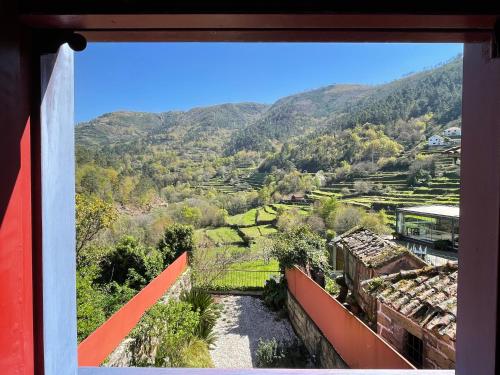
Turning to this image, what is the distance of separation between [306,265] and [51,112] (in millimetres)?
10264

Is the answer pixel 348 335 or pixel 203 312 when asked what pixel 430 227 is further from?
pixel 348 335

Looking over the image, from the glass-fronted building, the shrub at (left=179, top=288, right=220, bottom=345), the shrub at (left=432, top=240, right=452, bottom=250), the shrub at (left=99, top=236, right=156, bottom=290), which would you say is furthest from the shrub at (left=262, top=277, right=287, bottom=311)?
the glass-fronted building

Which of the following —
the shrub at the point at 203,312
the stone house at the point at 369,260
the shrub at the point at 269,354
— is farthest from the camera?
the shrub at the point at 203,312

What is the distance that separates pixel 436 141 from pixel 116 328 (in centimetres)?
2472

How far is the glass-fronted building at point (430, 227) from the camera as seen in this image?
10117 millimetres

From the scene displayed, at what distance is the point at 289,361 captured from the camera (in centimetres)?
749

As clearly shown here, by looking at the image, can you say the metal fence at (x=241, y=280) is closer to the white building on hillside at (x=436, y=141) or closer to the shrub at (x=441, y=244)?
the shrub at (x=441, y=244)

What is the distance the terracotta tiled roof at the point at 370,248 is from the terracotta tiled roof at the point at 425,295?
1.29 m

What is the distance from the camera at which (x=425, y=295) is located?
4.51 m

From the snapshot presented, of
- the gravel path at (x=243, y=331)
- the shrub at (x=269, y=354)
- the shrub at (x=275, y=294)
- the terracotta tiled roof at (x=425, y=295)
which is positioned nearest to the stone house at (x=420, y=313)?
the terracotta tiled roof at (x=425, y=295)

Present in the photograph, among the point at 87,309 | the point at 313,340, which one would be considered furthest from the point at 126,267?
the point at 313,340

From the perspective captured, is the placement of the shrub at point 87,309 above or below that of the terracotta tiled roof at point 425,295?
below
